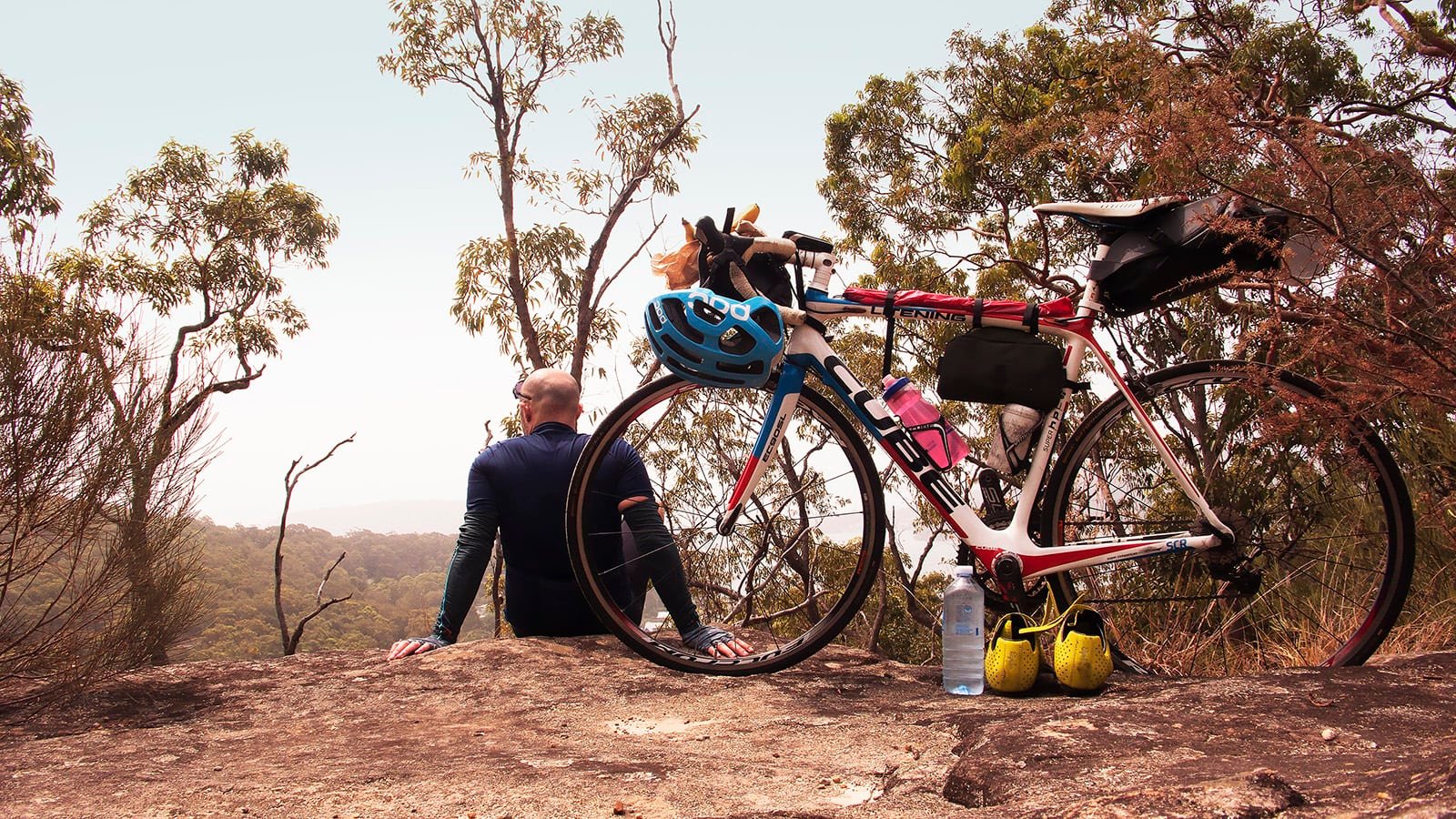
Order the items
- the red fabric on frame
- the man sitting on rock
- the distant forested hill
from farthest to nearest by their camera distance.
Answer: the distant forested hill → the man sitting on rock → the red fabric on frame

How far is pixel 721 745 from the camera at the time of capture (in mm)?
2143

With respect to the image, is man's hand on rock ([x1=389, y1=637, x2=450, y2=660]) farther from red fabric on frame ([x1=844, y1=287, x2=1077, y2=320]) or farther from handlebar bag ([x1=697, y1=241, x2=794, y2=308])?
red fabric on frame ([x1=844, y1=287, x2=1077, y2=320])

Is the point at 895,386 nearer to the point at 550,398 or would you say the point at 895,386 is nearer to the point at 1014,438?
the point at 1014,438

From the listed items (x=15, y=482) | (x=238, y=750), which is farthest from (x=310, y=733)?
(x=15, y=482)

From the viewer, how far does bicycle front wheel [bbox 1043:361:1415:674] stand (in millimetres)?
2684

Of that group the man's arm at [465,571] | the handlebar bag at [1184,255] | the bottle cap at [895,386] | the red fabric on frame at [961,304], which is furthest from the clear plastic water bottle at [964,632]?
the man's arm at [465,571]

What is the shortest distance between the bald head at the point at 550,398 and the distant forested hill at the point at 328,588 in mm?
16116

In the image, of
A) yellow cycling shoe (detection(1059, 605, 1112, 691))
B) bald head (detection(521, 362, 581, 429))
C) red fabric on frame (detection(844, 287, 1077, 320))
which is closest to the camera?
yellow cycling shoe (detection(1059, 605, 1112, 691))

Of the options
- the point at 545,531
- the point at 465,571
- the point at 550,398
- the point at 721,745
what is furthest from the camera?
the point at 550,398

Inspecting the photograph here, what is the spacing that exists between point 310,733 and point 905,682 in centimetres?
150

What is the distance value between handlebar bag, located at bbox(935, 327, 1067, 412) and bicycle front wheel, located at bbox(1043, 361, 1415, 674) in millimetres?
181

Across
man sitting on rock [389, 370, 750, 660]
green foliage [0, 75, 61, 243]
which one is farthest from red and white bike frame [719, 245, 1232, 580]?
green foliage [0, 75, 61, 243]

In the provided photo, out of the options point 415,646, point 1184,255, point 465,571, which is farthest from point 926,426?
point 415,646

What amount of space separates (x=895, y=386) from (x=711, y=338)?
52 centimetres
